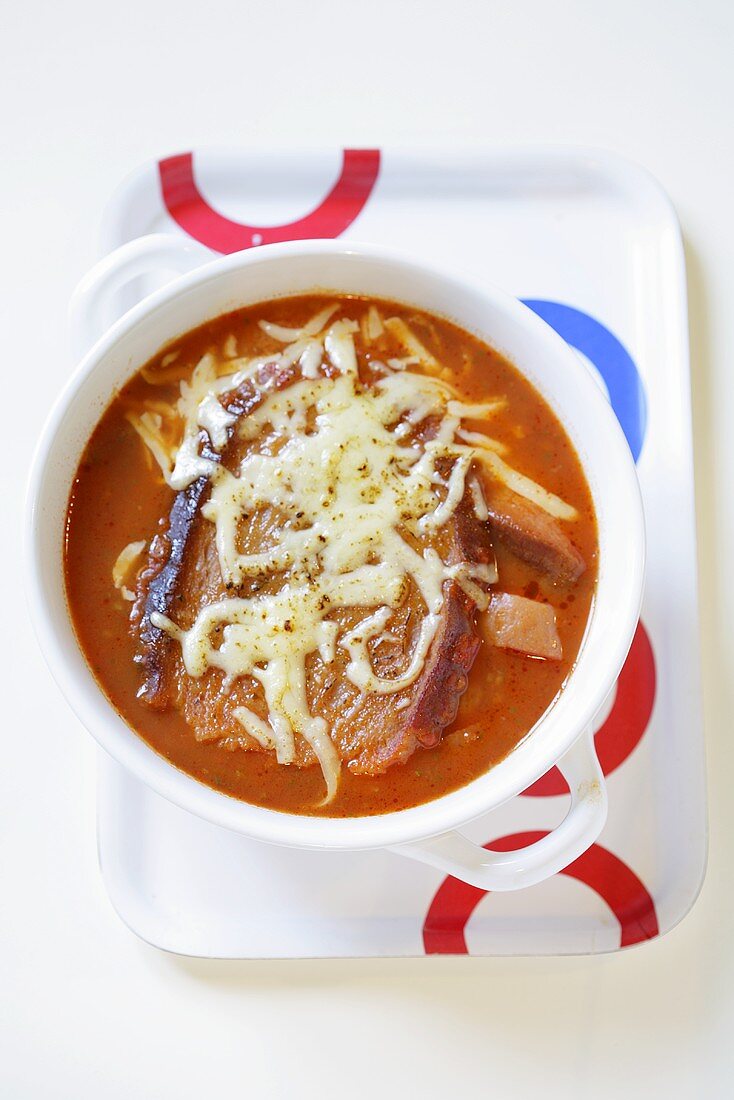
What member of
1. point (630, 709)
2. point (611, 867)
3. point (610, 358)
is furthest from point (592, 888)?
point (610, 358)

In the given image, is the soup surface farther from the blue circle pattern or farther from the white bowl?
the blue circle pattern

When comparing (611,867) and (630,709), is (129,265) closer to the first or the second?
(630,709)

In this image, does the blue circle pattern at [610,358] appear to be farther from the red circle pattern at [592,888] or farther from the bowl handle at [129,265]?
the red circle pattern at [592,888]

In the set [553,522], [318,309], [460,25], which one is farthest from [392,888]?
[460,25]

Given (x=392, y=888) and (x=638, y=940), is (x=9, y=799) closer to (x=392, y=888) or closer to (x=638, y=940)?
(x=392, y=888)

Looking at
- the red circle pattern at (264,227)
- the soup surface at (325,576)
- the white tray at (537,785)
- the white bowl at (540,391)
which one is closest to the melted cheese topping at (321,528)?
the soup surface at (325,576)

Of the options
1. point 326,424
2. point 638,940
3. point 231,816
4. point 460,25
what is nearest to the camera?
point 231,816

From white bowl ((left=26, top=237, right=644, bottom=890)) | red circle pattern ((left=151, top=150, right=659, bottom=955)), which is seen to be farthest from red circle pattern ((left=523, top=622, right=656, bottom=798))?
white bowl ((left=26, top=237, right=644, bottom=890))
